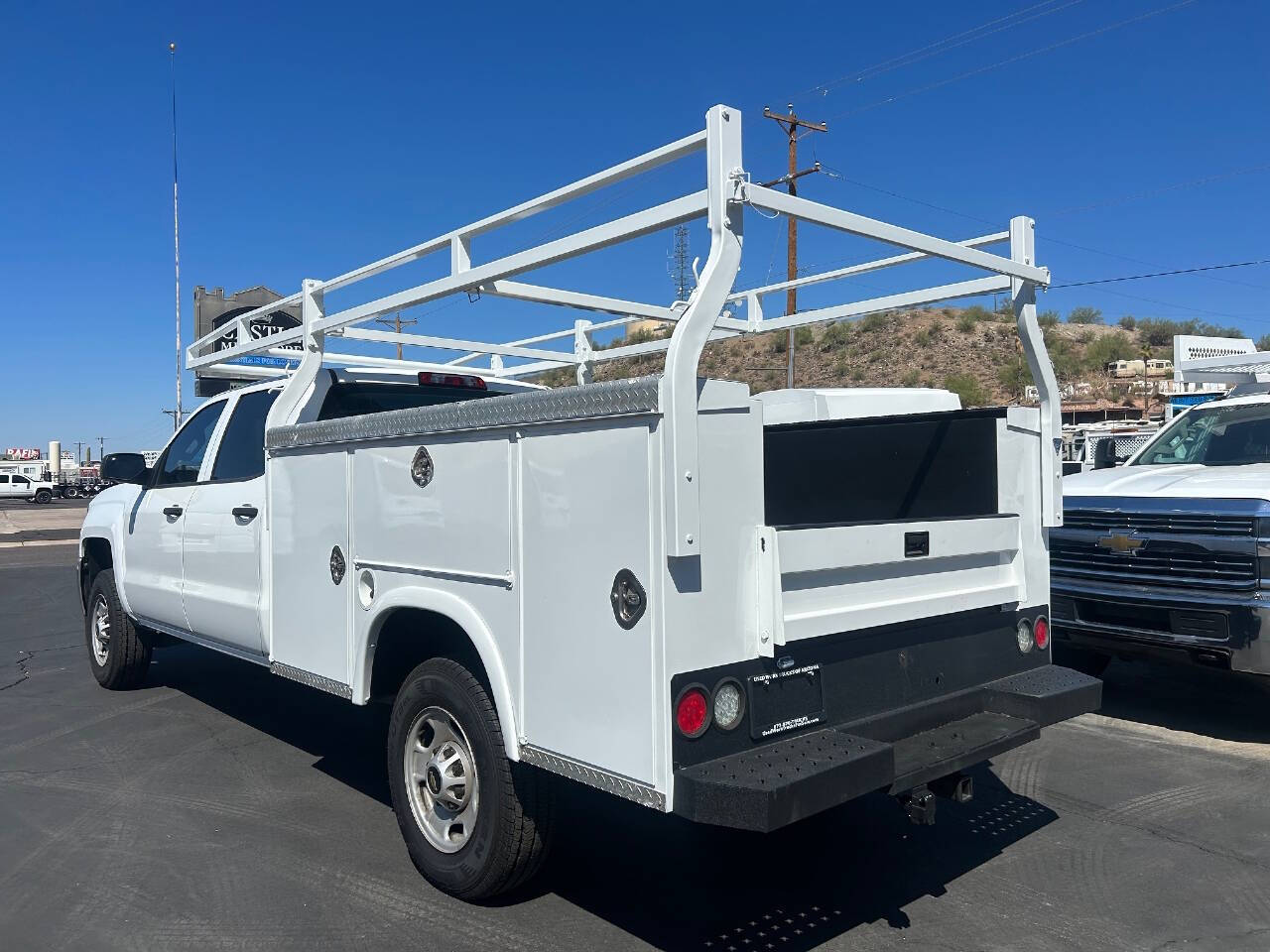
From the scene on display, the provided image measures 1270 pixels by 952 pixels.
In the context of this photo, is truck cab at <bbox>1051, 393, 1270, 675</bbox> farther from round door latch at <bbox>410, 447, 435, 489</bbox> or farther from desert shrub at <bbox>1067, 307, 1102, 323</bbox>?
desert shrub at <bbox>1067, 307, 1102, 323</bbox>

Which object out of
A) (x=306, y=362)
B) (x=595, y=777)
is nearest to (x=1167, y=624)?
(x=595, y=777)

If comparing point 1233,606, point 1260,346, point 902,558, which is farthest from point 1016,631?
point 1260,346

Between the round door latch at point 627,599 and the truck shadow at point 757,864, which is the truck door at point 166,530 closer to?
the truck shadow at point 757,864

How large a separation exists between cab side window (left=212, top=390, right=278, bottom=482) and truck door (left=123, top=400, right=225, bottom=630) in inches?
10.6

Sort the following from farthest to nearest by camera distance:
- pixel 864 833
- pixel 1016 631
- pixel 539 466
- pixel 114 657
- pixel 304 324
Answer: pixel 114 657
pixel 304 324
pixel 864 833
pixel 1016 631
pixel 539 466

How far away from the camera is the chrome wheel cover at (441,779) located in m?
3.83

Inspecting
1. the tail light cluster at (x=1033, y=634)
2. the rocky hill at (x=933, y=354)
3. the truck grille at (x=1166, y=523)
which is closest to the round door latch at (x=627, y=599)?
the tail light cluster at (x=1033, y=634)

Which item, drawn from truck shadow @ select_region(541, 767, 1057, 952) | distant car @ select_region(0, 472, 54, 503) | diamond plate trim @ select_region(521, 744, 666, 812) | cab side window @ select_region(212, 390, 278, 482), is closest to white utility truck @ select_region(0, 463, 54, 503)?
distant car @ select_region(0, 472, 54, 503)

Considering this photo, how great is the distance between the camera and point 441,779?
3.91 m

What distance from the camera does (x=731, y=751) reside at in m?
3.17

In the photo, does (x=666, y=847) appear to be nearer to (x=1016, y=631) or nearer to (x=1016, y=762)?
(x=1016, y=631)

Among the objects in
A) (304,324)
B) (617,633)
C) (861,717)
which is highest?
(304,324)

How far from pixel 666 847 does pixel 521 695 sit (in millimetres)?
1470

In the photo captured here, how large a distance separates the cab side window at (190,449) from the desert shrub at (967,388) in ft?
97.5
